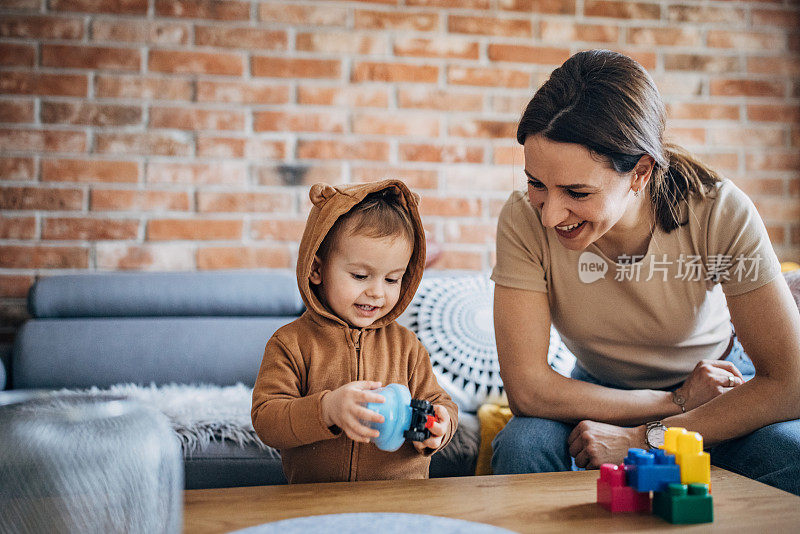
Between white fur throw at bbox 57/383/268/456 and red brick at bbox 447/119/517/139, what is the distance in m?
1.12

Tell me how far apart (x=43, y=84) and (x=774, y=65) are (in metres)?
2.47

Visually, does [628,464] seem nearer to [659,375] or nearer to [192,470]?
[659,375]

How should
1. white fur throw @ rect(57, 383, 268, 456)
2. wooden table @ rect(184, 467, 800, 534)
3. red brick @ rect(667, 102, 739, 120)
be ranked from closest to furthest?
wooden table @ rect(184, 467, 800, 534), white fur throw @ rect(57, 383, 268, 456), red brick @ rect(667, 102, 739, 120)

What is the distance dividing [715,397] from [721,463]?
0.40 feet

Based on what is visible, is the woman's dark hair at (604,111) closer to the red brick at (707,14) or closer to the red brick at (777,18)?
the red brick at (707,14)

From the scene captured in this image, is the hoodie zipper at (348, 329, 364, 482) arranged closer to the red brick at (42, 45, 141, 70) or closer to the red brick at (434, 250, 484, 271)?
the red brick at (434, 250, 484, 271)

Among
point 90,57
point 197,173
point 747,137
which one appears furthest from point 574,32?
point 90,57

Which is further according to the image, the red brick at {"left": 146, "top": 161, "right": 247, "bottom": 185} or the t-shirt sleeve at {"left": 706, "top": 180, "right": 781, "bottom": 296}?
the red brick at {"left": 146, "top": 161, "right": 247, "bottom": 185}

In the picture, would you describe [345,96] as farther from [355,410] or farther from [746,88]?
[355,410]

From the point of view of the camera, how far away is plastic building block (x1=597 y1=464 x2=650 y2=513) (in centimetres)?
84

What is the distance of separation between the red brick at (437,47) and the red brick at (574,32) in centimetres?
26

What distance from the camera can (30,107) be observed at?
2191 mm

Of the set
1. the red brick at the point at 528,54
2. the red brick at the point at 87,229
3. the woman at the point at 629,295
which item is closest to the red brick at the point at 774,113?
the red brick at the point at 528,54

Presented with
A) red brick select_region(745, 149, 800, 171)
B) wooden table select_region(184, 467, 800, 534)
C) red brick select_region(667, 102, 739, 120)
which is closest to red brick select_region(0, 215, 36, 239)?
wooden table select_region(184, 467, 800, 534)
